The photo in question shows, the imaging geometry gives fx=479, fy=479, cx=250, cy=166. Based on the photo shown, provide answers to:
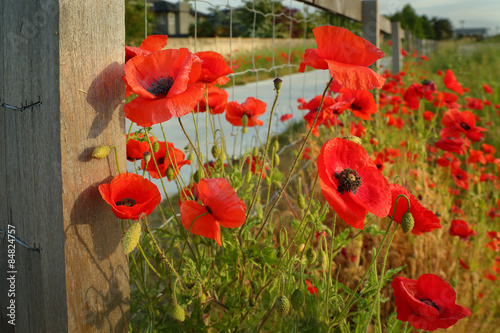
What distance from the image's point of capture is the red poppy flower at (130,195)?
92cm

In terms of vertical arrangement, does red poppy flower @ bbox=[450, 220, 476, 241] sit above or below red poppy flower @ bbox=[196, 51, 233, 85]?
below

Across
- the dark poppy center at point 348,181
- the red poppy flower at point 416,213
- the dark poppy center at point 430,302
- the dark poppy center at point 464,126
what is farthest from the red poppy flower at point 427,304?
the dark poppy center at point 464,126

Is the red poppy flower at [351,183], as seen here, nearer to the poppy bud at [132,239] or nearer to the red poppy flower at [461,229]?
the poppy bud at [132,239]

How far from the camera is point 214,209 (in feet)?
3.10

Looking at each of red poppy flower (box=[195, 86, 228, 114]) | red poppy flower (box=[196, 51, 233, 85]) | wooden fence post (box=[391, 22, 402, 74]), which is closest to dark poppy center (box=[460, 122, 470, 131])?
red poppy flower (box=[195, 86, 228, 114])

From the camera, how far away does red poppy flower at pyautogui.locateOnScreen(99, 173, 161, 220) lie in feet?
3.03

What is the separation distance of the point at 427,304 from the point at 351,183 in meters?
0.32

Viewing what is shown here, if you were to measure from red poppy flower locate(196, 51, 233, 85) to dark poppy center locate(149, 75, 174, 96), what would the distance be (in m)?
0.09

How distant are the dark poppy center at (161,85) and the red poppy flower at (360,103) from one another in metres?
0.73

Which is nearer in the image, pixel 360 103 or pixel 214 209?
pixel 214 209

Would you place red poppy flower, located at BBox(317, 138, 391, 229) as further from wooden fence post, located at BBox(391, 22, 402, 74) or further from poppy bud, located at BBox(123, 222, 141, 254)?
wooden fence post, located at BBox(391, 22, 402, 74)

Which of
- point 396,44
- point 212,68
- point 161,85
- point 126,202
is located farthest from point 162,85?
point 396,44

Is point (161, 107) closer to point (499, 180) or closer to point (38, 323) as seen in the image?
point (38, 323)

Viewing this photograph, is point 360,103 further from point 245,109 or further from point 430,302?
point 430,302
